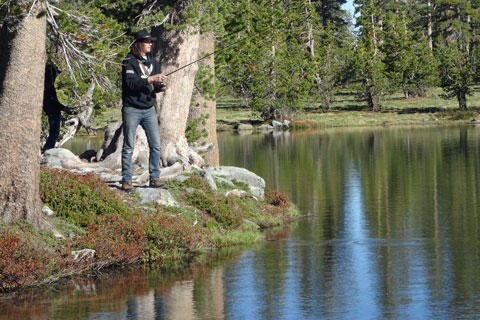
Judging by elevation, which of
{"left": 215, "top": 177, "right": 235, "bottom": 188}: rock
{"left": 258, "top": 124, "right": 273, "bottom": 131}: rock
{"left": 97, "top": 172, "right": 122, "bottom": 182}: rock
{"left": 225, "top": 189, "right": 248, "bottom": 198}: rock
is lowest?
{"left": 225, "top": 189, "right": 248, "bottom": 198}: rock

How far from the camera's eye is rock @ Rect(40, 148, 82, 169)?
16531 mm

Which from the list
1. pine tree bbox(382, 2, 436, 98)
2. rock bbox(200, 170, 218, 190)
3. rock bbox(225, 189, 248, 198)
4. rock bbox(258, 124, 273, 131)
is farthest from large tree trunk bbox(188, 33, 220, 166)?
pine tree bbox(382, 2, 436, 98)

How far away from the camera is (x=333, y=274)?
1100cm

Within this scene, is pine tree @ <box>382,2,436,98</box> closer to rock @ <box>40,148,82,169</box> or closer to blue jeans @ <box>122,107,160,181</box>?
rock @ <box>40,148,82,169</box>

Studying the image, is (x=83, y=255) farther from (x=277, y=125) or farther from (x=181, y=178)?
(x=277, y=125)

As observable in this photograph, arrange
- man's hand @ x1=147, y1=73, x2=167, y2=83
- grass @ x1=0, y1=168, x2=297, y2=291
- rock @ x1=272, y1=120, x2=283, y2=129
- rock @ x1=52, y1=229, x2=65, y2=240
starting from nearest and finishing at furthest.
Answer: grass @ x1=0, y1=168, x2=297, y2=291, rock @ x1=52, y1=229, x2=65, y2=240, man's hand @ x1=147, y1=73, x2=167, y2=83, rock @ x1=272, y1=120, x2=283, y2=129

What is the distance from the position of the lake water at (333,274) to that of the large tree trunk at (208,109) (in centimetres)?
240

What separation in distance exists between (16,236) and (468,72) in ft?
203

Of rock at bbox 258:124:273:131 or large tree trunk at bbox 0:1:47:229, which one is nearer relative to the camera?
large tree trunk at bbox 0:1:47:229

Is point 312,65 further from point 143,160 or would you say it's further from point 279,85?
point 143,160

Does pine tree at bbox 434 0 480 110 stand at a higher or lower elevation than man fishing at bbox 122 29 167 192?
higher

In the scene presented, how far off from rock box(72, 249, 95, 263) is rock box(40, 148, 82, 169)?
525 cm

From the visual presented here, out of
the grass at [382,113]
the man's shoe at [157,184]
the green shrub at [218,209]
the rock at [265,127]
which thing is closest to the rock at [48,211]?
the man's shoe at [157,184]

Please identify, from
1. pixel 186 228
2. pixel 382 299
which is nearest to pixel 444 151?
pixel 186 228
